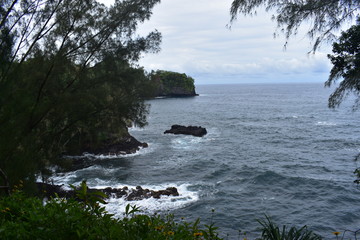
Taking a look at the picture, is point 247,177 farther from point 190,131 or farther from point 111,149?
point 190,131

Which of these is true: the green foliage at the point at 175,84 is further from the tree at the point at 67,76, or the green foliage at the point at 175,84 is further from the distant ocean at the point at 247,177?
the tree at the point at 67,76

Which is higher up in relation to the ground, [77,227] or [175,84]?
[175,84]

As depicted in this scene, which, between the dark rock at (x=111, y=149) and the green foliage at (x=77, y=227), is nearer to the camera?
the green foliage at (x=77, y=227)

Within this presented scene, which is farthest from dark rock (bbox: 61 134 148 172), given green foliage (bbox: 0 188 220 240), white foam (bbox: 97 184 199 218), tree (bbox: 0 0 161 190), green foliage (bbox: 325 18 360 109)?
green foliage (bbox: 0 188 220 240)

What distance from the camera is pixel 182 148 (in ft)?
115

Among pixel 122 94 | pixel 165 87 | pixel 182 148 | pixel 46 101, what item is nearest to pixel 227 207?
pixel 122 94

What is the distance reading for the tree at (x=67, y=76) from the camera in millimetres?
9578

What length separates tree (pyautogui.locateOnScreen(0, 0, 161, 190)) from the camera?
377 inches

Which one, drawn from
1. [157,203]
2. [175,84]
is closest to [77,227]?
[157,203]

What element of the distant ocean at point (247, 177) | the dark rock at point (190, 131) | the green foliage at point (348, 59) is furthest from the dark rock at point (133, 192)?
the dark rock at point (190, 131)

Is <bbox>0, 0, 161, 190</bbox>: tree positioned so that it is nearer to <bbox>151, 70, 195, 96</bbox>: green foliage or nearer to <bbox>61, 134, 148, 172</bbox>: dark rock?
<bbox>61, 134, 148, 172</bbox>: dark rock

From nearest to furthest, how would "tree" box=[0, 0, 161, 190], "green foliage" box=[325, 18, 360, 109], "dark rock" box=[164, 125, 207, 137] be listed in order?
"green foliage" box=[325, 18, 360, 109], "tree" box=[0, 0, 161, 190], "dark rock" box=[164, 125, 207, 137]

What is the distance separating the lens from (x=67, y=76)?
12.4 meters

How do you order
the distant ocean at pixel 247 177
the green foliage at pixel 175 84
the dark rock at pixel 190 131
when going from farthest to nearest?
the green foliage at pixel 175 84
the dark rock at pixel 190 131
the distant ocean at pixel 247 177
